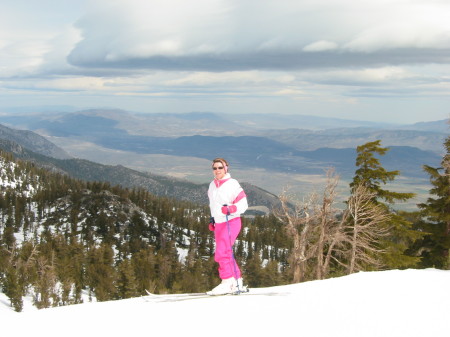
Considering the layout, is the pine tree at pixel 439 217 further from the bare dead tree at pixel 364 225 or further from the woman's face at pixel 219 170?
the woman's face at pixel 219 170

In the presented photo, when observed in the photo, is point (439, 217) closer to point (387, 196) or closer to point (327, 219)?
point (387, 196)

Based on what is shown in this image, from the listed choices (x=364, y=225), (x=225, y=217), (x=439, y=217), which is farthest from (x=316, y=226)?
(x=225, y=217)

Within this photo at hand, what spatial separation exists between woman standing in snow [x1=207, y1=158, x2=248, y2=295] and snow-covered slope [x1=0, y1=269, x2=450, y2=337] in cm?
152

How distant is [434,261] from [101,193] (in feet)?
549

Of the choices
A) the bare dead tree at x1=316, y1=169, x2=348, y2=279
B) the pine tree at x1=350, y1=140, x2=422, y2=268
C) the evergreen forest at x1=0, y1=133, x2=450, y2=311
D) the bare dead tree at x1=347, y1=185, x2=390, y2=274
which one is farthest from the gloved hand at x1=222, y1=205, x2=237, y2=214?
the pine tree at x1=350, y1=140, x2=422, y2=268

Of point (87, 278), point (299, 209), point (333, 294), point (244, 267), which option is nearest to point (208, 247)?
point (244, 267)

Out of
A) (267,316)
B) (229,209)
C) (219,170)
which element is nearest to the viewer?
(267,316)

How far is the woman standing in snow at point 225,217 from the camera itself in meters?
11.1

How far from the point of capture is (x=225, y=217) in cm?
1126

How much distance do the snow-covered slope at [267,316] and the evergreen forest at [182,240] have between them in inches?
378

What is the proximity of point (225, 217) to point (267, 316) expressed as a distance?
147 inches

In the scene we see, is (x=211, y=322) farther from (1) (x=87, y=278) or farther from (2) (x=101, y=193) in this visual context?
(2) (x=101, y=193)

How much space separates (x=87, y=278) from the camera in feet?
287

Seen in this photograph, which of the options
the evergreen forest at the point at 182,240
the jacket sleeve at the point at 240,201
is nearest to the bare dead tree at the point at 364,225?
the evergreen forest at the point at 182,240
